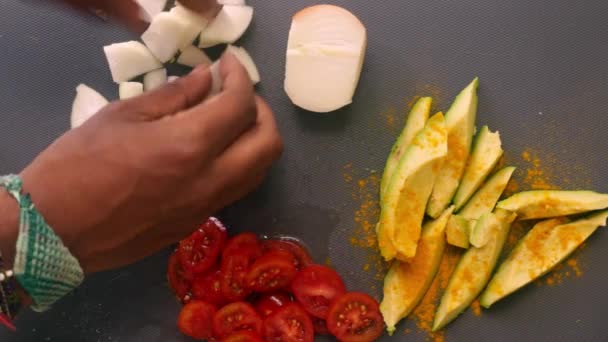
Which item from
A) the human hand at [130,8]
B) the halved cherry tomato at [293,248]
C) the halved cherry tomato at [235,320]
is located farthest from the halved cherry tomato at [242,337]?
the human hand at [130,8]

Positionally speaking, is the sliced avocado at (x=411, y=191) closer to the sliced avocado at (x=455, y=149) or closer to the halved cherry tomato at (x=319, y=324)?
the sliced avocado at (x=455, y=149)

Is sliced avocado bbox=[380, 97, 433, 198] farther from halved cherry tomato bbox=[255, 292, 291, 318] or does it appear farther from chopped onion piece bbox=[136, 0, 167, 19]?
chopped onion piece bbox=[136, 0, 167, 19]

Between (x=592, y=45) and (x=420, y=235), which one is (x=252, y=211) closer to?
(x=420, y=235)

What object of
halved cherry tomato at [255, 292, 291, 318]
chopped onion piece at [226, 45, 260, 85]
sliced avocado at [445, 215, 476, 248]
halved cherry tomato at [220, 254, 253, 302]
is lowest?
halved cherry tomato at [255, 292, 291, 318]

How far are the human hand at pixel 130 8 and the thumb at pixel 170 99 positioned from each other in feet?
1.13

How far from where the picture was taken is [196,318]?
175 centimetres

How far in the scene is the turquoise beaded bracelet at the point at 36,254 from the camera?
1194 millimetres

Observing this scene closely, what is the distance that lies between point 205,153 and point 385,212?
63cm

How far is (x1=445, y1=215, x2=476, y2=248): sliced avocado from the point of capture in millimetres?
1732

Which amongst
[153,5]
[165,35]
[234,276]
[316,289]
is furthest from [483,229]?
[153,5]

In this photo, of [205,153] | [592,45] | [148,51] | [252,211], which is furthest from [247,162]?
[592,45]

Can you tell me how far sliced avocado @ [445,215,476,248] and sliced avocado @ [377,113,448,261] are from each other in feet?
0.27

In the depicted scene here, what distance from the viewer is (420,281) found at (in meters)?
1.76

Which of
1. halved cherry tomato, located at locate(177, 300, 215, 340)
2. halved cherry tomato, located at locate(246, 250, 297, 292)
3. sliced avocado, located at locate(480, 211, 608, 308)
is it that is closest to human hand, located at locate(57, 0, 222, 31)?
halved cherry tomato, located at locate(246, 250, 297, 292)
